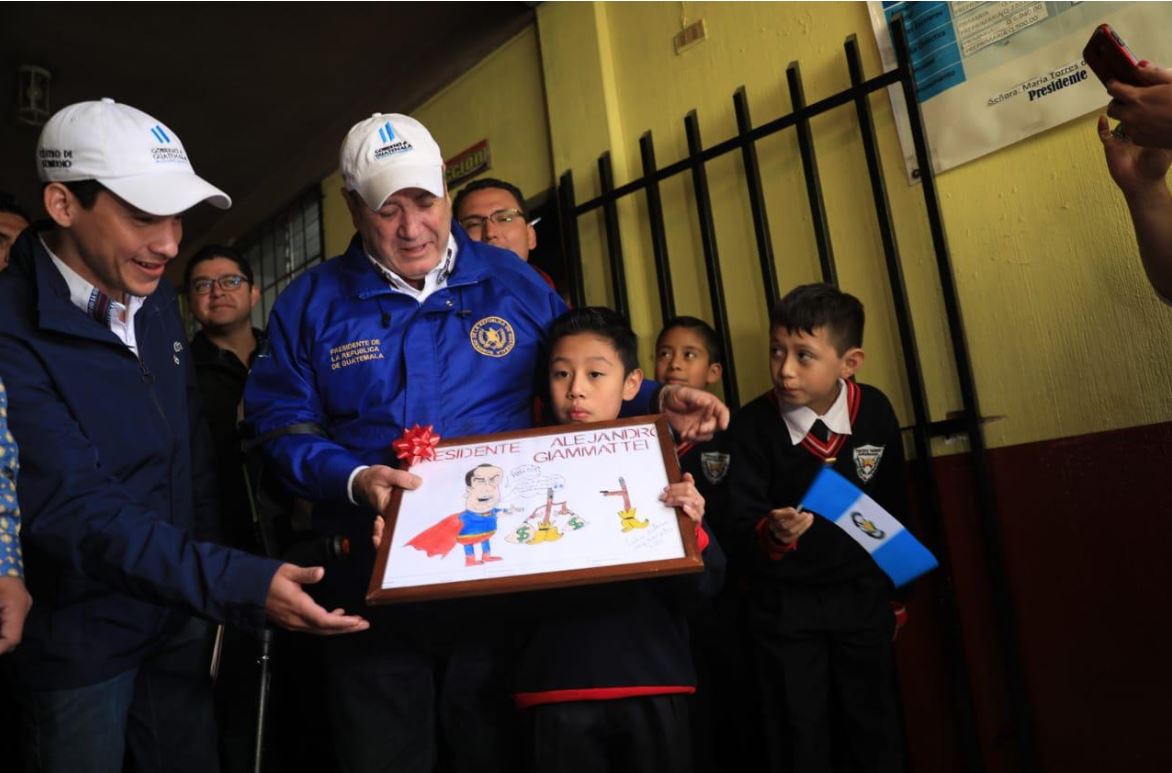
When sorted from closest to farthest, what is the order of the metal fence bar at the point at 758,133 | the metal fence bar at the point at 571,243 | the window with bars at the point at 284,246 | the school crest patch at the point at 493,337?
the school crest patch at the point at 493,337 < the metal fence bar at the point at 758,133 < the metal fence bar at the point at 571,243 < the window with bars at the point at 284,246

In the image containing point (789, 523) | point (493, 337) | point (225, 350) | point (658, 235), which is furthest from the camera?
point (658, 235)

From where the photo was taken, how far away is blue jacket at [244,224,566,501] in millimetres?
1742

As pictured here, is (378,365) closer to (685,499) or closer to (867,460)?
(685,499)

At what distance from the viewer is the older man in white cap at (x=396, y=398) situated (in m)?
1.69

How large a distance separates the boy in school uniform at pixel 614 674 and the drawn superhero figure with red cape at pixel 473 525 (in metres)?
0.26

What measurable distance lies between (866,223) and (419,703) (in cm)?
192

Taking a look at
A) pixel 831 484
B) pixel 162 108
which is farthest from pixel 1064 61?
pixel 162 108

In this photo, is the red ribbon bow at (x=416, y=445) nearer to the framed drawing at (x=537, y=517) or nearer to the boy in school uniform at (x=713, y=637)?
the framed drawing at (x=537, y=517)

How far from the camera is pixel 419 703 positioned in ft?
5.63

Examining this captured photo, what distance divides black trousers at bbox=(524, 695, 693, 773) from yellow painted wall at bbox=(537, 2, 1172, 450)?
4.38ft

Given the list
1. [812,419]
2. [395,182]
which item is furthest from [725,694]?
[395,182]

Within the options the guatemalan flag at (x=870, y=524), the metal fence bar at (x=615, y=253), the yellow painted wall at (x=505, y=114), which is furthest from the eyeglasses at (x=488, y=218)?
the guatemalan flag at (x=870, y=524)

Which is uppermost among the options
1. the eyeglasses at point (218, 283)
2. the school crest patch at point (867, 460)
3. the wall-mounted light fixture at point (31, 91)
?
the wall-mounted light fixture at point (31, 91)

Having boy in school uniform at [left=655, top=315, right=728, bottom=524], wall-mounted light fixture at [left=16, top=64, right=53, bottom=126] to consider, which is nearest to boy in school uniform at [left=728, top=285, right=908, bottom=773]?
boy in school uniform at [left=655, top=315, right=728, bottom=524]
